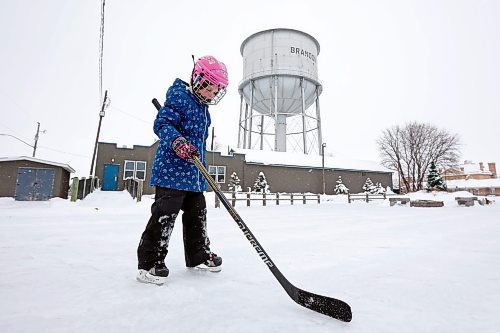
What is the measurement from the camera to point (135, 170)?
21.6 meters

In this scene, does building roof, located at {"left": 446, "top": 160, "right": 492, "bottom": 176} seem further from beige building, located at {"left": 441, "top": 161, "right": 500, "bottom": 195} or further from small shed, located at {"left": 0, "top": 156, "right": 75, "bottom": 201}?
small shed, located at {"left": 0, "top": 156, "right": 75, "bottom": 201}

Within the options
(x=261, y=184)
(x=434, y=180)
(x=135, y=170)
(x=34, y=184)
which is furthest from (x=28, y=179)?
(x=434, y=180)

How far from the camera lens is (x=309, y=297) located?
140 centimetres

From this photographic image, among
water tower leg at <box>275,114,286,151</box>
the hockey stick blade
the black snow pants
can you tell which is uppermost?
water tower leg at <box>275,114,286,151</box>

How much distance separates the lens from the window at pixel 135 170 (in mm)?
21484

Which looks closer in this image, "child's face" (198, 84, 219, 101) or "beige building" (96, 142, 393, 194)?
"child's face" (198, 84, 219, 101)

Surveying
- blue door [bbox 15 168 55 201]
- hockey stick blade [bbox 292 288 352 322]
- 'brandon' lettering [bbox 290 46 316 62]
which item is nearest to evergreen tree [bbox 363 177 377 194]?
'brandon' lettering [bbox 290 46 316 62]

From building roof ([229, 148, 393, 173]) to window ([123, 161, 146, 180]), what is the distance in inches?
329

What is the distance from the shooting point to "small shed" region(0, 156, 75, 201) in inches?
505

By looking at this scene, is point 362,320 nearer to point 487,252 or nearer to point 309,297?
point 309,297

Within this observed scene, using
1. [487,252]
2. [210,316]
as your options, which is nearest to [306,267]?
[210,316]

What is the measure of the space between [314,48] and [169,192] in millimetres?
27837

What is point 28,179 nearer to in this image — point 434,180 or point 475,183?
point 434,180

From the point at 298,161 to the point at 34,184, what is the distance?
21.4 meters
